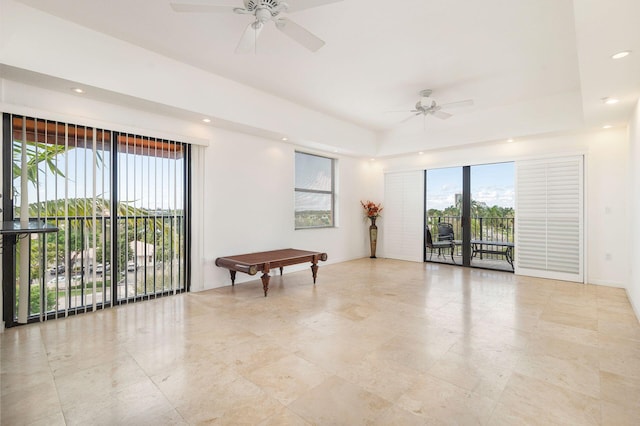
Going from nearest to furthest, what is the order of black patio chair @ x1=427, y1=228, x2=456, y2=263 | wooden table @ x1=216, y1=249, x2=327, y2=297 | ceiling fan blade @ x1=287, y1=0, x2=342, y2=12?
1. ceiling fan blade @ x1=287, y1=0, x2=342, y2=12
2. wooden table @ x1=216, y1=249, x2=327, y2=297
3. black patio chair @ x1=427, y1=228, x2=456, y2=263

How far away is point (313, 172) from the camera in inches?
260

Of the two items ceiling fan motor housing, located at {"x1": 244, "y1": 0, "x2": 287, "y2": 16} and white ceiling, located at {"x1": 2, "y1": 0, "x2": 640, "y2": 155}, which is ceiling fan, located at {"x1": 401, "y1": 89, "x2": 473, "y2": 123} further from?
ceiling fan motor housing, located at {"x1": 244, "y1": 0, "x2": 287, "y2": 16}

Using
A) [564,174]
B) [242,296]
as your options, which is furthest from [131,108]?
[564,174]

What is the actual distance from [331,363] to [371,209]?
5355 mm

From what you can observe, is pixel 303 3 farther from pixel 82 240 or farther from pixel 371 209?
pixel 371 209

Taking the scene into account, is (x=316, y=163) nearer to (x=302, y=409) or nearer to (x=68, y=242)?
(x=68, y=242)

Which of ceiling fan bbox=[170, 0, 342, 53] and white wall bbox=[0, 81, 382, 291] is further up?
ceiling fan bbox=[170, 0, 342, 53]

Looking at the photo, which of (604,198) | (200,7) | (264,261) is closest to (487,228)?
(604,198)

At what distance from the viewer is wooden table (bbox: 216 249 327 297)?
167 inches

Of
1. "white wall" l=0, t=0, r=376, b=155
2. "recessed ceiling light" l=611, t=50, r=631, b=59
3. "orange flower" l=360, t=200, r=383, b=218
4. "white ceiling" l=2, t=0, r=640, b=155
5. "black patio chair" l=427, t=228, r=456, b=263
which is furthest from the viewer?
"orange flower" l=360, t=200, r=383, b=218

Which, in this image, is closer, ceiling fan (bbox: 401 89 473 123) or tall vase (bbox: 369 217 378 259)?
ceiling fan (bbox: 401 89 473 123)

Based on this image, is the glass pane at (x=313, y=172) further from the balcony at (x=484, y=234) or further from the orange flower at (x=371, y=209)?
the balcony at (x=484, y=234)

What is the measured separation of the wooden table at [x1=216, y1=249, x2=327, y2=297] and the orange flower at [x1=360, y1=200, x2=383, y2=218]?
273 cm

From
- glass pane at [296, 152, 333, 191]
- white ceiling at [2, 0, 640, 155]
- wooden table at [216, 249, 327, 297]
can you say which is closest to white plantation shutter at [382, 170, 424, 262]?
glass pane at [296, 152, 333, 191]
